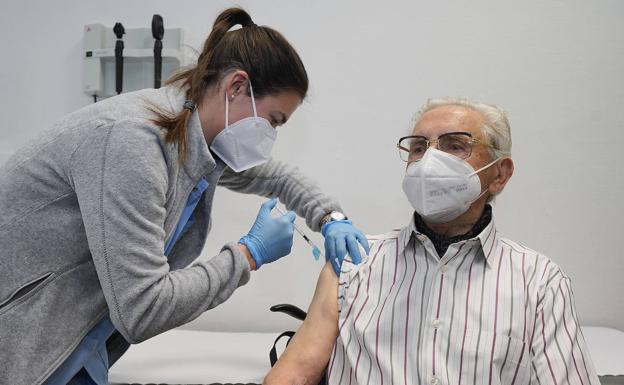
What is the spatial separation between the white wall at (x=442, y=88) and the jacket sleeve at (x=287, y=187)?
0.61 m

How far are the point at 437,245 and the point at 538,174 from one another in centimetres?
113

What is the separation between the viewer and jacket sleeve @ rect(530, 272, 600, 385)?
102 centimetres

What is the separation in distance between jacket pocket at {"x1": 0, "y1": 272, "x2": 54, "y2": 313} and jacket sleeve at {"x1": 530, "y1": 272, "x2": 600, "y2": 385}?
101cm

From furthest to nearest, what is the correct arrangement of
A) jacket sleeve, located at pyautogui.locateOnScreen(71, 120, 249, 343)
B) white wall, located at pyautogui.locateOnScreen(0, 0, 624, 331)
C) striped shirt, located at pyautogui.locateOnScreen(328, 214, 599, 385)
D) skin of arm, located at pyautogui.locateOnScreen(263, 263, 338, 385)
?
white wall, located at pyautogui.locateOnScreen(0, 0, 624, 331), skin of arm, located at pyautogui.locateOnScreen(263, 263, 338, 385), striped shirt, located at pyautogui.locateOnScreen(328, 214, 599, 385), jacket sleeve, located at pyautogui.locateOnScreen(71, 120, 249, 343)

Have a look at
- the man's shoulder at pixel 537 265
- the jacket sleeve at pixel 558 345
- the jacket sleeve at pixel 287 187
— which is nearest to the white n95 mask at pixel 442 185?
the man's shoulder at pixel 537 265

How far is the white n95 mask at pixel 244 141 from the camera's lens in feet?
3.92

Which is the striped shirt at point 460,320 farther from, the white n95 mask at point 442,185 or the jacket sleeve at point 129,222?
the jacket sleeve at point 129,222

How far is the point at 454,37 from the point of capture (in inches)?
85.0

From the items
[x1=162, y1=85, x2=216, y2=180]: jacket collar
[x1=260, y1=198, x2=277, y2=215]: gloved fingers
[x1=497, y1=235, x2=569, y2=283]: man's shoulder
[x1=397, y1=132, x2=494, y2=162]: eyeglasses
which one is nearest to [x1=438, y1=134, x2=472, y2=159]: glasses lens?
[x1=397, y1=132, x2=494, y2=162]: eyeglasses

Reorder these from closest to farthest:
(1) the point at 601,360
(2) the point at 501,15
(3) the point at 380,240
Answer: (3) the point at 380,240
(1) the point at 601,360
(2) the point at 501,15

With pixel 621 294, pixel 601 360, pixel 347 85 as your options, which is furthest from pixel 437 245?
pixel 621 294

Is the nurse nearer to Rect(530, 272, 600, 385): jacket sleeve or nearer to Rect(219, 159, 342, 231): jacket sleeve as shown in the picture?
Rect(219, 159, 342, 231): jacket sleeve

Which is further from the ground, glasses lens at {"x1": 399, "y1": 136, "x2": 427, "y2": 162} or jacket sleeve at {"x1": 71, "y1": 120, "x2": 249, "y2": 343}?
glasses lens at {"x1": 399, "y1": 136, "x2": 427, "y2": 162}

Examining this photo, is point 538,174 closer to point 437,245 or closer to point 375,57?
point 375,57
